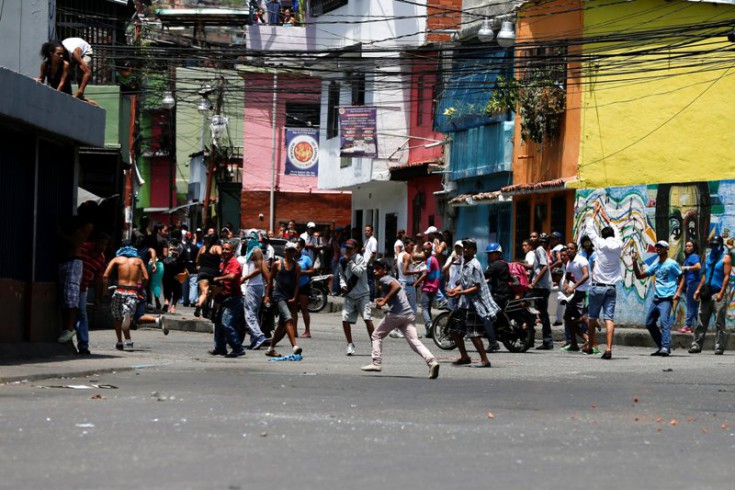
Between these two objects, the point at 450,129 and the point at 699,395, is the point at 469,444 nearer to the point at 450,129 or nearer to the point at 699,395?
the point at 699,395

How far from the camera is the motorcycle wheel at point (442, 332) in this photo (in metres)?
23.5

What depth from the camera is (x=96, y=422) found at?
459 inches

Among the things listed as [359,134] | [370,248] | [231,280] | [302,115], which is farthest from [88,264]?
[302,115]

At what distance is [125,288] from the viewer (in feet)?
73.9

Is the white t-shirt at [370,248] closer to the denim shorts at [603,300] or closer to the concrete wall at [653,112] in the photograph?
the concrete wall at [653,112]

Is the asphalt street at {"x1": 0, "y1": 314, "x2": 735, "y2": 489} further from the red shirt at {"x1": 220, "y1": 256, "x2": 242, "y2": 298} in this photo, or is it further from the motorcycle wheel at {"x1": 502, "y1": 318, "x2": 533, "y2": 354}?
the motorcycle wheel at {"x1": 502, "y1": 318, "x2": 533, "y2": 354}

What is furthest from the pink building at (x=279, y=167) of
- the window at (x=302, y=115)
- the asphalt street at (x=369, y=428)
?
the asphalt street at (x=369, y=428)

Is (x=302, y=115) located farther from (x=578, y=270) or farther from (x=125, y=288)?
(x=125, y=288)

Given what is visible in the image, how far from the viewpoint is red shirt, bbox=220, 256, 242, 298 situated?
68.6 ft

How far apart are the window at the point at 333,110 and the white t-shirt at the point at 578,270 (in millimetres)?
24359

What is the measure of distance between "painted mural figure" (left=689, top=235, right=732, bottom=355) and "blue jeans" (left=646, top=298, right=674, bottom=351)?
1453 millimetres

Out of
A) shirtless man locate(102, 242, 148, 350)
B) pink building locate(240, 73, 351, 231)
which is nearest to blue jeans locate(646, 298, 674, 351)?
shirtless man locate(102, 242, 148, 350)

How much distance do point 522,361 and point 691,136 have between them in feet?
41.2

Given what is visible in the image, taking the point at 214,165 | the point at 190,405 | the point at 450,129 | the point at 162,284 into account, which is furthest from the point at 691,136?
the point at 214,165
